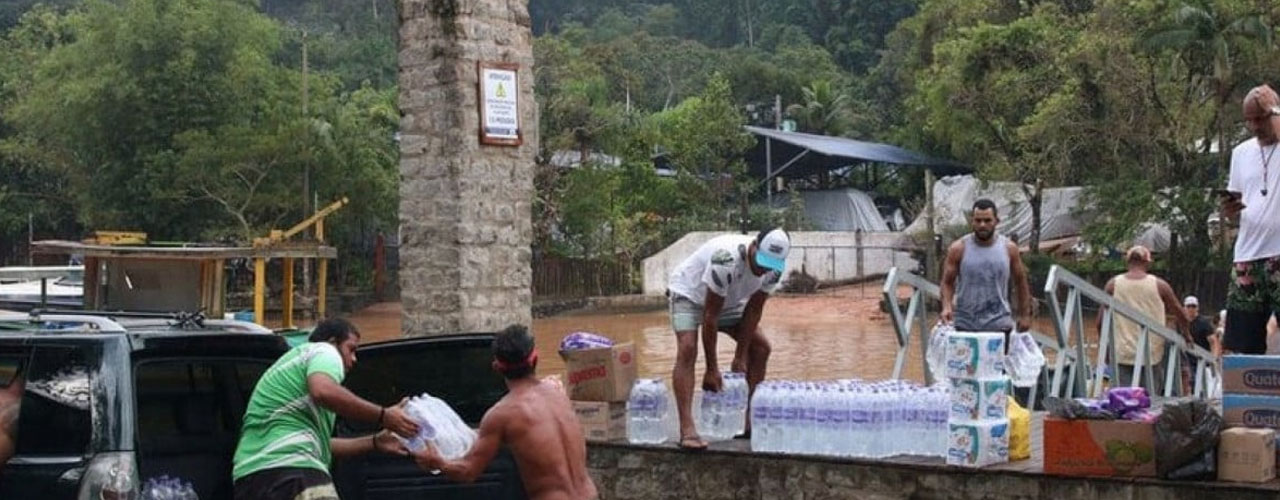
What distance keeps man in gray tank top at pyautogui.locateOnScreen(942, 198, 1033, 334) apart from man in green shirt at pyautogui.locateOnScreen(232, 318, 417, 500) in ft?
15.7

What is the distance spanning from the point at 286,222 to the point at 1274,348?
114ft

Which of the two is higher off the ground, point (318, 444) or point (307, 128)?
point (307, 128)

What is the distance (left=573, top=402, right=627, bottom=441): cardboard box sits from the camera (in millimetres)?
9656

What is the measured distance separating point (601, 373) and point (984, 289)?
2474mm

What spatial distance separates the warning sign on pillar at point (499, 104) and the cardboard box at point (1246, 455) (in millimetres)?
6295

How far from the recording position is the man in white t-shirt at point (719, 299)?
8.48 metres

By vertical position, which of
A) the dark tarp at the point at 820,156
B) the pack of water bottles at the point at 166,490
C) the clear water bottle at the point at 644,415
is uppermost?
the dark tarp at the point at 820,156

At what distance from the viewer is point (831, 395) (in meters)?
8.76

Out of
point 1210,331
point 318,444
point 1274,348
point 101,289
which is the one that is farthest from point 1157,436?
point 101,289

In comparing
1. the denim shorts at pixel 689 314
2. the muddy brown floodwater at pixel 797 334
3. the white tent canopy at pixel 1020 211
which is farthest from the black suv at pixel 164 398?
the white tent canopy at pixel 1020 211

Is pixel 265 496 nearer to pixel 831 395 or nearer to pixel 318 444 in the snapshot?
pixel 318 444

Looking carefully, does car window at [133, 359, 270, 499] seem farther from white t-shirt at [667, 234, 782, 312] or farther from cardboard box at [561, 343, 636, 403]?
cardboard box at [561, 343, 636, 403]

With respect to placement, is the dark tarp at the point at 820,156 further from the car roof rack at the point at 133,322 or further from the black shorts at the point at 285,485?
the black shorts at the point at 285,485

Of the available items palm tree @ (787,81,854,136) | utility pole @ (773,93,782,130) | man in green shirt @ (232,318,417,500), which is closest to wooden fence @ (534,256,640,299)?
utility pole @ (773,93,782,130)
